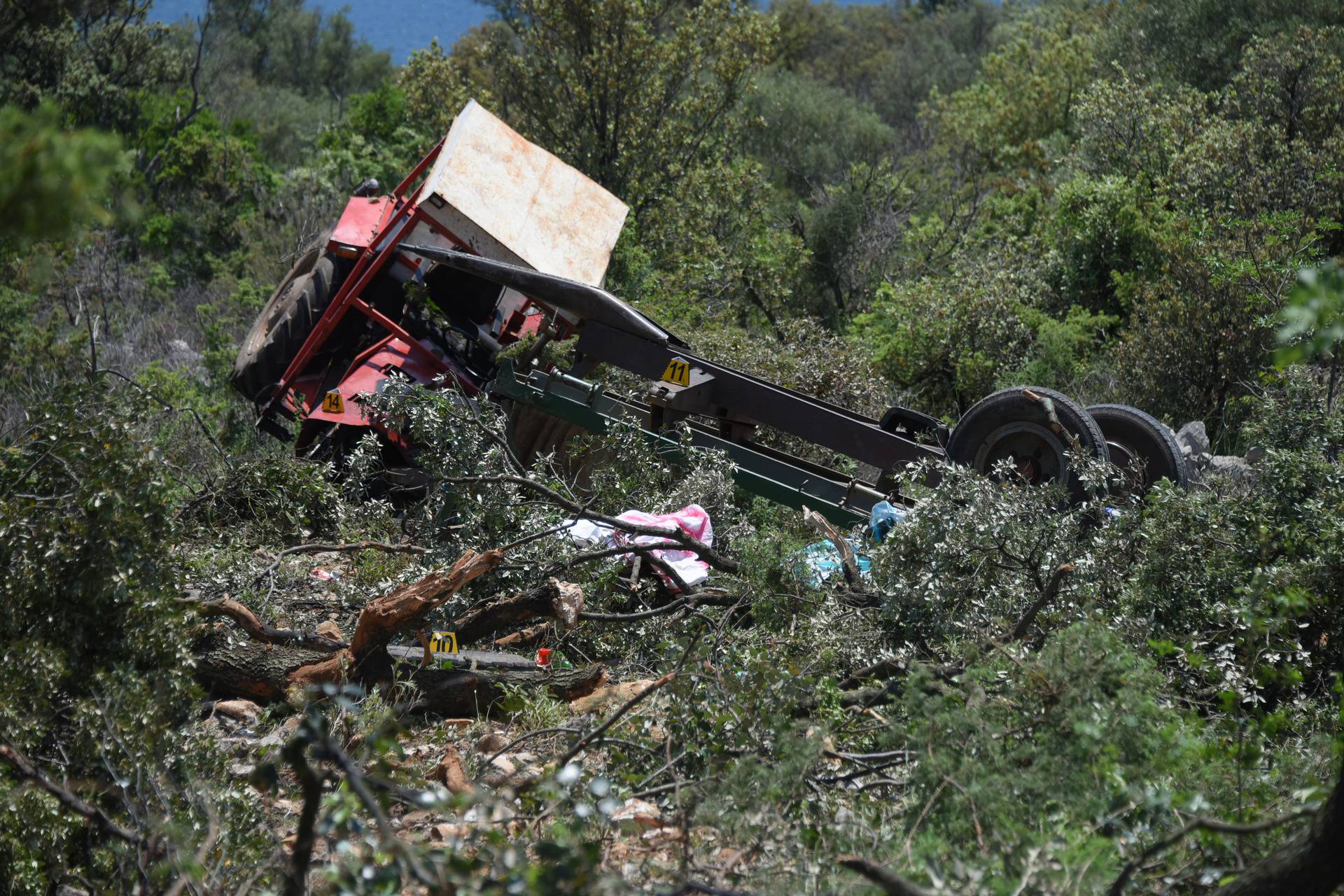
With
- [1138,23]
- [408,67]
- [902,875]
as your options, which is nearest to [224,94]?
[408,67]

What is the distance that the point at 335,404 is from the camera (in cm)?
779

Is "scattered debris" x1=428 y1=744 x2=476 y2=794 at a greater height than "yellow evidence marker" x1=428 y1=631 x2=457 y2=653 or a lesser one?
lesser

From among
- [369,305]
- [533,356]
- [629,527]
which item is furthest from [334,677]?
[369,305]

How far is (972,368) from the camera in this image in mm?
10195

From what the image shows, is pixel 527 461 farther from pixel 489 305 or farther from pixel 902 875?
pixel 902 875

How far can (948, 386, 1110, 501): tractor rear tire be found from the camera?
5.66 meters

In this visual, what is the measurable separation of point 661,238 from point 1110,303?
5.21m

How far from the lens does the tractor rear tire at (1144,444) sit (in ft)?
20.7

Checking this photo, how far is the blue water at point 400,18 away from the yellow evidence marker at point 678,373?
83.0 ft

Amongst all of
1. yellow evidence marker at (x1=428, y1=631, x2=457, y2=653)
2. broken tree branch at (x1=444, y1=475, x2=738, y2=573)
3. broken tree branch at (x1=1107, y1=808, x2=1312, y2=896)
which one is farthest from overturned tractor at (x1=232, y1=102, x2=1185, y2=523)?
broken tree branch at (x1=1107, y1=808, x2=1312, y2=896)

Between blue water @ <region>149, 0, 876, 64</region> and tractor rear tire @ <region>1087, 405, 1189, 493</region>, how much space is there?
2608cm

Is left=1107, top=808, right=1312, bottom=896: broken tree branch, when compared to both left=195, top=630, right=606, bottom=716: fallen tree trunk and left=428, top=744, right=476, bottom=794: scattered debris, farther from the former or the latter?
left=195, top=630, right=606, bottom=716: fallen tree trunk

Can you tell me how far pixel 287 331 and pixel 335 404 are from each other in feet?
3.53

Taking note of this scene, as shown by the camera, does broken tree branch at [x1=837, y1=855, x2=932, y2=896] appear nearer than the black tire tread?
Yes
